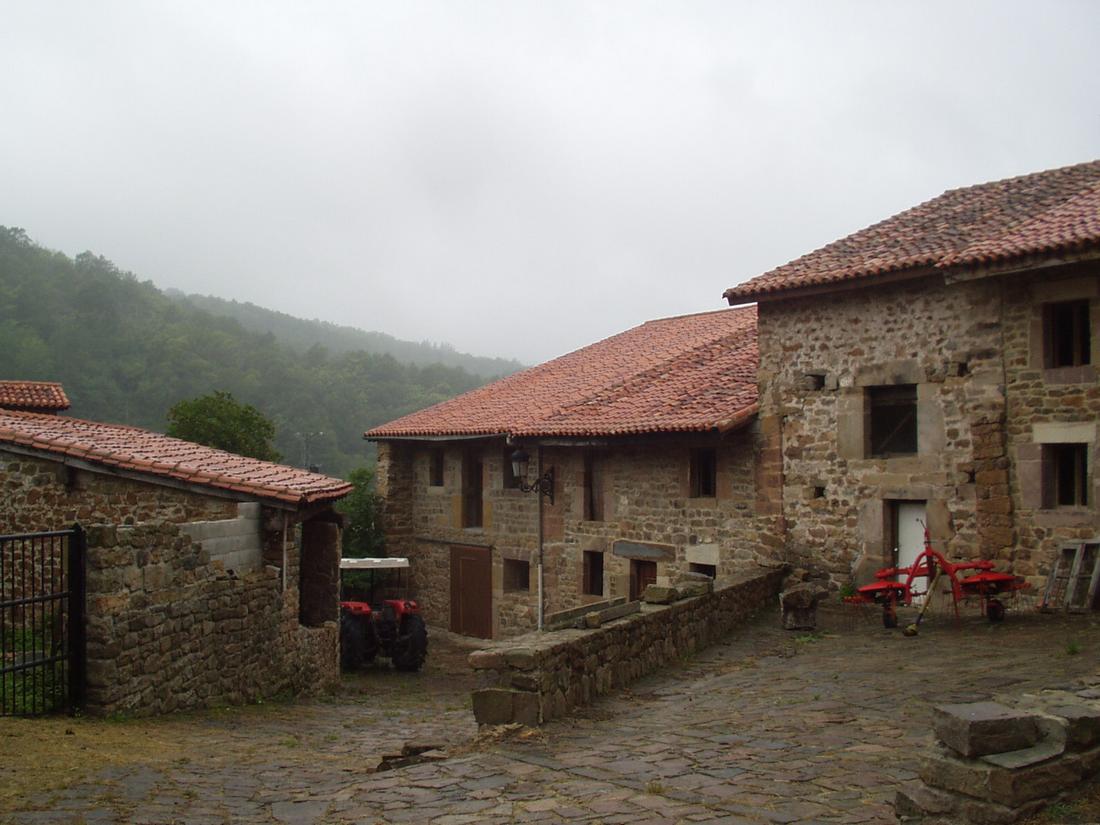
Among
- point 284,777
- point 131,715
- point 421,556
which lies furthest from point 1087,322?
point 421,556

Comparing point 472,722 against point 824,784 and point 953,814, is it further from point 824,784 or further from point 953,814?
point 953,814

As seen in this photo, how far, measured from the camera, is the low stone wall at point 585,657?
7.72 metres

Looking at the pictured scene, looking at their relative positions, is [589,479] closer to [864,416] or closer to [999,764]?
[864,416]

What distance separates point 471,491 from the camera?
2278 cm

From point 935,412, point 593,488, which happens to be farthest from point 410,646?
point 935,412

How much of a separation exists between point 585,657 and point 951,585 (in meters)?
6.36

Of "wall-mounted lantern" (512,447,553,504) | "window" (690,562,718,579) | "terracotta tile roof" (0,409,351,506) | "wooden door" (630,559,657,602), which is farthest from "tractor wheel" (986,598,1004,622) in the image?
"wall-mounted lantern" (512,447,553,504)

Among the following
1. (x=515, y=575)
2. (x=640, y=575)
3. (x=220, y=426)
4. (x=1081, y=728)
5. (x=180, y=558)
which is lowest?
(x=515, y=575)

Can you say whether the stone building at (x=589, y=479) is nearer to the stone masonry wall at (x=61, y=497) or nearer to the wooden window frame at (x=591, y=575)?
the wooden window frame at (x=591, y=575)

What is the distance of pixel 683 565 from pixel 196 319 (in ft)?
171

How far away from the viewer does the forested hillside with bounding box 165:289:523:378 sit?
86.7 metres

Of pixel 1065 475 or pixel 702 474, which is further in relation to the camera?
pixel 702 474

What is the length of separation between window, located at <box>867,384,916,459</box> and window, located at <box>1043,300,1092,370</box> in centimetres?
188

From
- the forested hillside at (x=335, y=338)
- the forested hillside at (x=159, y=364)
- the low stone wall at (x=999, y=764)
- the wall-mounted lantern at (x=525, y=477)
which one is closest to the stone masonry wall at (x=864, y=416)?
the wall-mounted lantern at (x=525, y=477)
